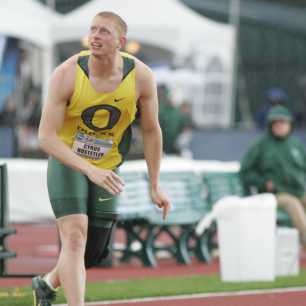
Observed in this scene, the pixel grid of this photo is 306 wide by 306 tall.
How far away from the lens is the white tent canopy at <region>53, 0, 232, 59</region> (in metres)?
23.8

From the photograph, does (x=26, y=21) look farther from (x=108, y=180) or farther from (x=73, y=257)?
(x=108, y=180)

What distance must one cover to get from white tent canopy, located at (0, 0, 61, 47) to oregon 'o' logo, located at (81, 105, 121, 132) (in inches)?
552

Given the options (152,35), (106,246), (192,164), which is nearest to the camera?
(106,246)

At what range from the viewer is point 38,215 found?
1634cm

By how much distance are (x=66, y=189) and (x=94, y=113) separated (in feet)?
1.53

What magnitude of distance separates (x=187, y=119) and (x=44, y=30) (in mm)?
3033

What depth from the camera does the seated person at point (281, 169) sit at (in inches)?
581

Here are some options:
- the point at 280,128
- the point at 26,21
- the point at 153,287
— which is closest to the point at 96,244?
the point at 153,287

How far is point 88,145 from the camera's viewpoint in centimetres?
786

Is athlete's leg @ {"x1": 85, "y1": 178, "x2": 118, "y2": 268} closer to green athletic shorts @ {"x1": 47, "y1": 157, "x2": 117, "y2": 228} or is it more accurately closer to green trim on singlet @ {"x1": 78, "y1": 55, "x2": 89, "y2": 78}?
green athletic shorts @ {"x1": 47, "y1": 157, "x2": 117, "y2": 228}

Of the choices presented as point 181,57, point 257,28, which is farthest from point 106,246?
point 257,28

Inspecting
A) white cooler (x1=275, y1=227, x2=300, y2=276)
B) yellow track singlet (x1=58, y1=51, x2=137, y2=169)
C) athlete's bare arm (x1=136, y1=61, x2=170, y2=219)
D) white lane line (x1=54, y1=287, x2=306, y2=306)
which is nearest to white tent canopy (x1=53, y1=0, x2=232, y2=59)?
white cooler (x1=275, y1=227, x2=300, y2=276)

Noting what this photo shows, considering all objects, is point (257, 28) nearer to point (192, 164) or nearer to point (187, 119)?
point (187, 119)

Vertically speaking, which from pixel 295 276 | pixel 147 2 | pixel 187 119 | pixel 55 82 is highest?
pixel 147 2
